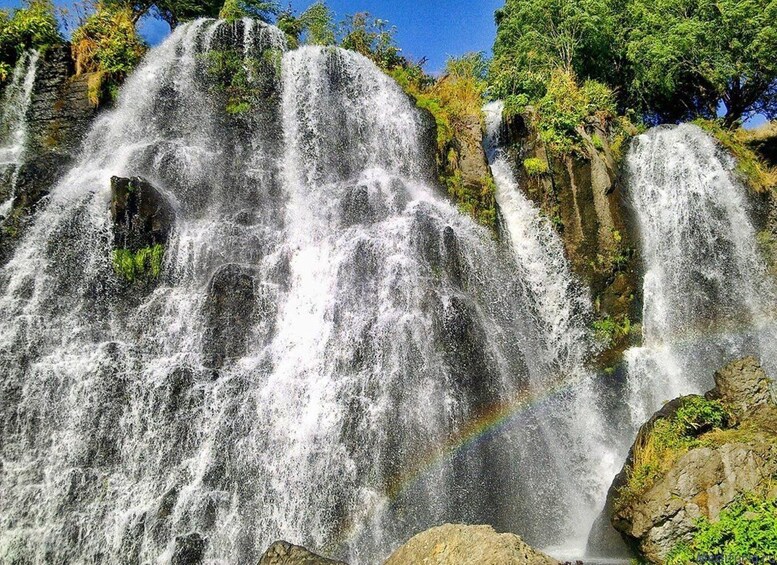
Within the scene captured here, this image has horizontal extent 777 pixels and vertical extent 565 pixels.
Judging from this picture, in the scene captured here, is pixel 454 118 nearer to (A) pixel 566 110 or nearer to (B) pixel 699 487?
(A) pixel 566 110

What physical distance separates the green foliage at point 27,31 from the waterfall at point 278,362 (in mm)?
3561

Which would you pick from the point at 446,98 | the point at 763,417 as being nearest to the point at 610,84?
the point at 446,98

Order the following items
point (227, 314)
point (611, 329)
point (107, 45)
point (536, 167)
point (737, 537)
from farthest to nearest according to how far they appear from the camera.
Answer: point (107, 45)
point (536, 167)
point (611, 329)
point (227, 314)
point (737, 537)

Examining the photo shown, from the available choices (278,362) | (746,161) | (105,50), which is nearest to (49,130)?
(105,50)

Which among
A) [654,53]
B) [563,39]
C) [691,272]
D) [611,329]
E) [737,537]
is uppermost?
[563,39]

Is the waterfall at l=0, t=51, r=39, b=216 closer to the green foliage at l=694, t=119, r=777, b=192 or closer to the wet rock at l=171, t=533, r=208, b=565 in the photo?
the wet rock at l=171, t=533, r=208, b=565

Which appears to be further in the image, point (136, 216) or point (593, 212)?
point (593, 212)

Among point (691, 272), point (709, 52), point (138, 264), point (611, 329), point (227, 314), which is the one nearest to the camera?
point (227, 314)

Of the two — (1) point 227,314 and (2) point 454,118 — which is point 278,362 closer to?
(1) point 227,314

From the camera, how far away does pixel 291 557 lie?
22.4 feet

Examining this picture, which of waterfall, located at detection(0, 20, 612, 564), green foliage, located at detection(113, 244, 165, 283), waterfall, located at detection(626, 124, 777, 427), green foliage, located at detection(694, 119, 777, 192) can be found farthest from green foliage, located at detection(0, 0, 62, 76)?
green foliage, located at detection(694, 119, 777, 192)

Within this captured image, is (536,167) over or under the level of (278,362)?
over

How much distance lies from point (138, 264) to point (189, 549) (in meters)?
6.97

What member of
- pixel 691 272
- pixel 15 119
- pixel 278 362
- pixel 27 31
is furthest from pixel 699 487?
pixel 27 31
